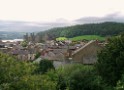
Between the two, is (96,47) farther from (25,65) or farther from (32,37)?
(32,37)

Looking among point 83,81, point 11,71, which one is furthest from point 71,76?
point 11,71

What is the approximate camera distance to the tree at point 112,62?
33188 millimetres

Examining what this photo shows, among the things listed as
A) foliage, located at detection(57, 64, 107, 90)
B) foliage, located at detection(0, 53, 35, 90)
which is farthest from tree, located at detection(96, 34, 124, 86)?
foliage, located at detection(0, 53, 35, 90)

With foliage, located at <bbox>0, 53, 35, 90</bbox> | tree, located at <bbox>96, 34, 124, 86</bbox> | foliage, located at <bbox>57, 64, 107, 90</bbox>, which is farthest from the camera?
tree, located at <bbox>96, 34, 124, 86</bbox>

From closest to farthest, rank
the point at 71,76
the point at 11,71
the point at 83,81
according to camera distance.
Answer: the point at 11,71
the point at 83,81
the point at 71,76

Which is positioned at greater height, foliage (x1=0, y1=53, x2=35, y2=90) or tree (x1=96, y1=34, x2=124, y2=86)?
foliage (x1=0, y1=53, x2=35, y2=90)

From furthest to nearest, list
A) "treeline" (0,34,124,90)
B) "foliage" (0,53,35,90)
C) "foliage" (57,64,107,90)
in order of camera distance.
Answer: "foliage" (57,64,107,90), "treeline" (0,34,124,90), "foliage" (0,53,35,90)

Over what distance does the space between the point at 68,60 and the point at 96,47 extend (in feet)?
23.7

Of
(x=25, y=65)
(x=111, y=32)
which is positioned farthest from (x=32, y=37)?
(x=25, y=65)

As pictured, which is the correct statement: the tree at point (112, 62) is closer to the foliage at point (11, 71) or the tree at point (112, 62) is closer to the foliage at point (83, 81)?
the foliage at point (83, 81)

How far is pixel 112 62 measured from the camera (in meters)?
34.3

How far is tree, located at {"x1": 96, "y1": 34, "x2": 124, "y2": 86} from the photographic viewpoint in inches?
1307

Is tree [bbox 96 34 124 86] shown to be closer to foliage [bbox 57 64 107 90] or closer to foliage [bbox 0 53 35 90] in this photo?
foliage [bbox 57 64 107 90]

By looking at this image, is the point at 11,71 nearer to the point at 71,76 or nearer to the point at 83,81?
the point at 83,81
